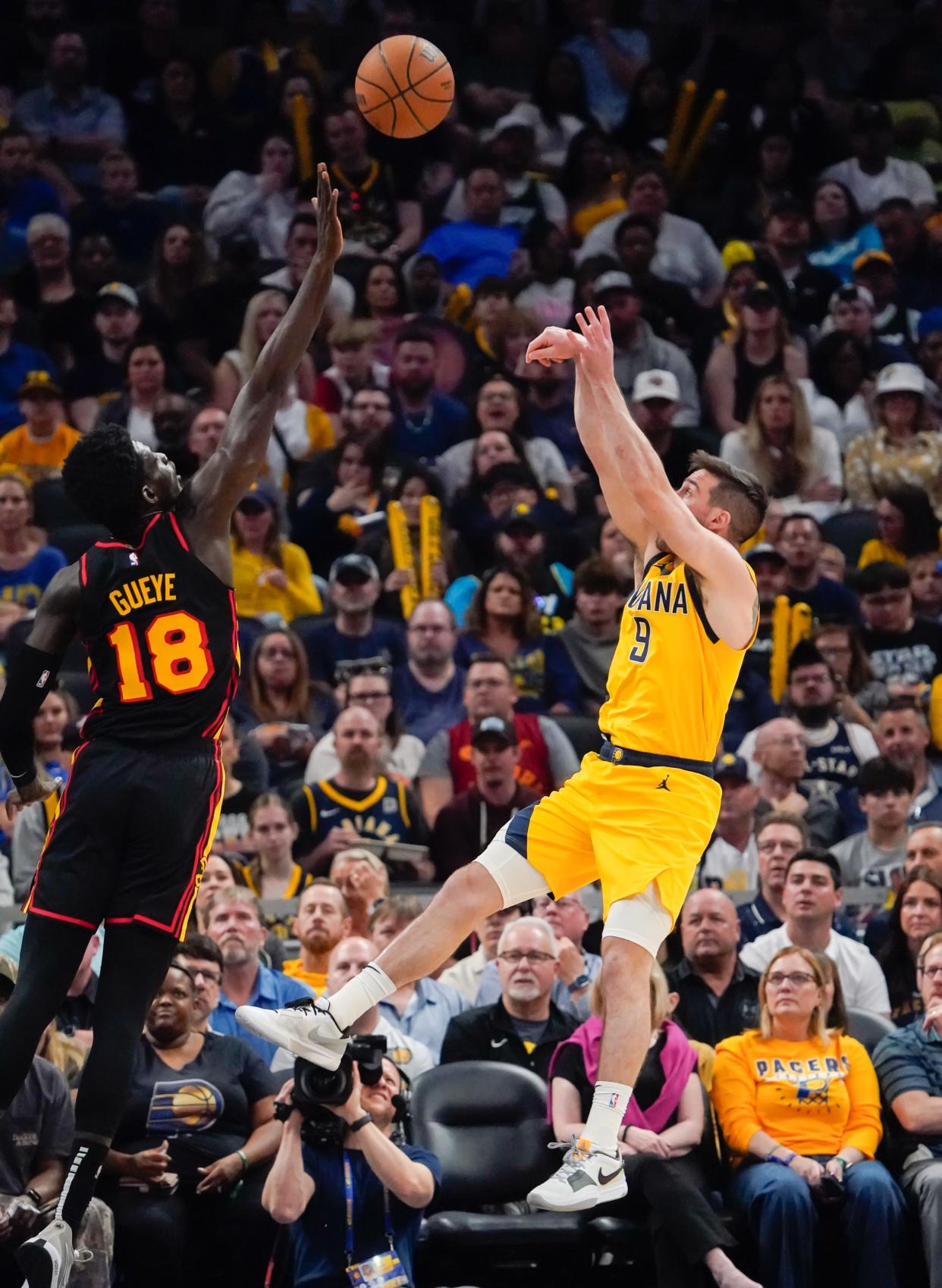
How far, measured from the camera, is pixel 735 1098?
9.60 m

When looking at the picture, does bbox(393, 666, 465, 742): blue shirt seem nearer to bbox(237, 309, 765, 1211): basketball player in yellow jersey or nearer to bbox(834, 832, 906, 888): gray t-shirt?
bbox(834, 832, 906, 888): gray t-shirt

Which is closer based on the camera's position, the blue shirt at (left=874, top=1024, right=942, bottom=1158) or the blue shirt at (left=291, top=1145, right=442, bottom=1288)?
the blue shirt at (left=291, top=1145, right=442, bottom=1288)

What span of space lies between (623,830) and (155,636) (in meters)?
1.77

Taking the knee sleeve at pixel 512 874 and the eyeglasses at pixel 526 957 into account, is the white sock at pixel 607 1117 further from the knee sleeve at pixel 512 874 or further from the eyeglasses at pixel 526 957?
the eyeglasses at pixel 526 957

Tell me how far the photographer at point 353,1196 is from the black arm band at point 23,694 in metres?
2.20

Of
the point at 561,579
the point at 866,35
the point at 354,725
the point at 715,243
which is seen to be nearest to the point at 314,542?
the point at 561,579

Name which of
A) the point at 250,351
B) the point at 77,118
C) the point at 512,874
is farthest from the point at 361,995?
the point at 77,118

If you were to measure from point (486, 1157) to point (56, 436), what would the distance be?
755 cm

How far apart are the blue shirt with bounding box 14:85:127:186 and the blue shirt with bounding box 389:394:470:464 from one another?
15.2ft

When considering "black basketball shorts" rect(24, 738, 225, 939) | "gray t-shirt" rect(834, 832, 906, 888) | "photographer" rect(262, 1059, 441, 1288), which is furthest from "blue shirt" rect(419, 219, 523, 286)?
"black basketball shorts" rect(24, 738, 225, 939)

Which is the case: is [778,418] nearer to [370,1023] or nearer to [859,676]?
[859,676]

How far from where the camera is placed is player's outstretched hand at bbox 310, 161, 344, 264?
7141 mm

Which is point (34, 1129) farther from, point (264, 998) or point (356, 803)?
point (356, 803)

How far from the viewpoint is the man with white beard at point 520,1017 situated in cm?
986
